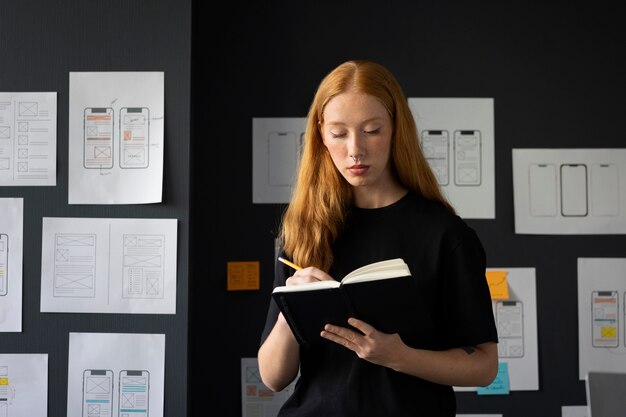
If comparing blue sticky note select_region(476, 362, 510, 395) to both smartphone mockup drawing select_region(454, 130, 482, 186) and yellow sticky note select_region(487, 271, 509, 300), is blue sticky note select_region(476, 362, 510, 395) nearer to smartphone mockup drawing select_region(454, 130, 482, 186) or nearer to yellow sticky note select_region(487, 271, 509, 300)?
yellow sticky note select_region(487, 271, 509, 300)

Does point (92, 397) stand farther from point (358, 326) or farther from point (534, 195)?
point (534, 195)

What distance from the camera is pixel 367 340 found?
1293 mm

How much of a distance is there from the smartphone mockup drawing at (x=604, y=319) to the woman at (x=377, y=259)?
1.42 m

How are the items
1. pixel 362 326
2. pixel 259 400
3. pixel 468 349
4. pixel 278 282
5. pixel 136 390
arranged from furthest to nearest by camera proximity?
1. pixel 259 400
2. pixel 136 390
3. pixel 278 282
4. pixel 468 349
5. pixel 362 326

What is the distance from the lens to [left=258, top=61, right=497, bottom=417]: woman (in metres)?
1.35

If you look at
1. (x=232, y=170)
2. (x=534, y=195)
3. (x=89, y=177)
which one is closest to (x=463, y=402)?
(x=534, y=195)

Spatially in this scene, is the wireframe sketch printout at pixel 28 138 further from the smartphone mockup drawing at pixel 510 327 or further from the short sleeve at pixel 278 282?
the smartphone mockup drawing at pixel 510 327

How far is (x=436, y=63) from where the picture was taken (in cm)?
272

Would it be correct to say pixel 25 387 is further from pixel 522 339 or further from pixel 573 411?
pixel 573 411

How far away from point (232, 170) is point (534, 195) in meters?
1.10

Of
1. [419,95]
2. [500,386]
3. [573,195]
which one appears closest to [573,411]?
[500,386]

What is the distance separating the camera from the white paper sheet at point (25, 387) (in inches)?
90.7

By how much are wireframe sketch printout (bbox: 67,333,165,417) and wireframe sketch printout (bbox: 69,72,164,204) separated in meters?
0.44

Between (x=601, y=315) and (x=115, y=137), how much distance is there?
1.80m
